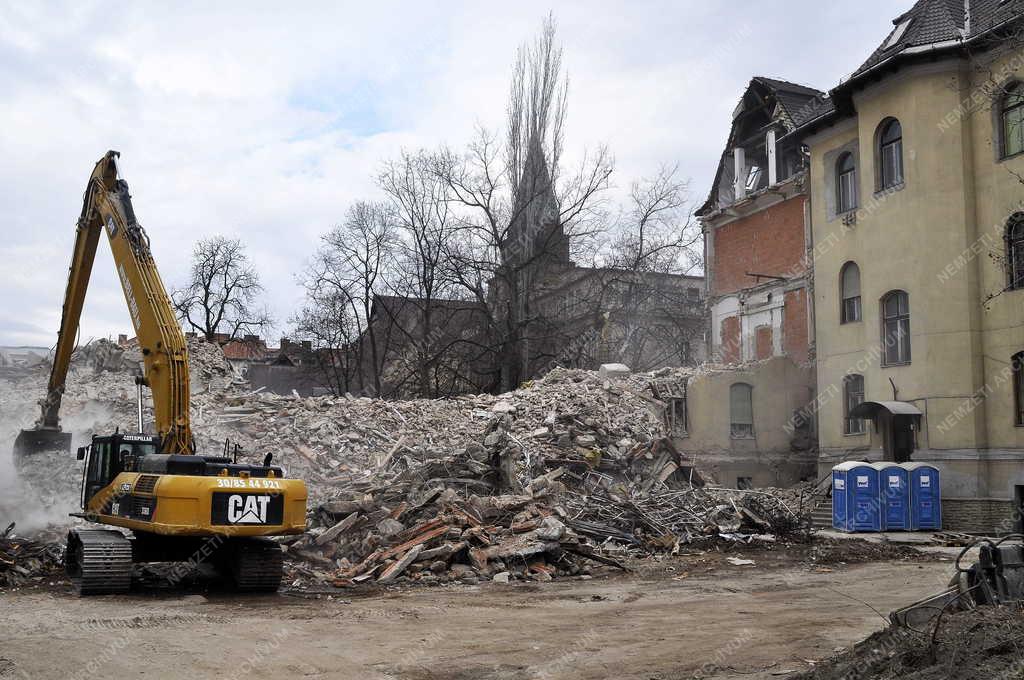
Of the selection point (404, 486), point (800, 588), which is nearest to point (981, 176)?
point (800, 588)

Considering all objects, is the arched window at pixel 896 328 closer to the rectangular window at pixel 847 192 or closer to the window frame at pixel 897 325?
the window frame at pixel 897 325

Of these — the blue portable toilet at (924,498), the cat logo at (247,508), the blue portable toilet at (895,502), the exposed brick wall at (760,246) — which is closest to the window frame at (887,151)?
the exposed brick wall at (760,246)

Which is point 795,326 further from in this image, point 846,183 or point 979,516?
point 979,516

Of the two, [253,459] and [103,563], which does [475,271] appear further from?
[103,563]

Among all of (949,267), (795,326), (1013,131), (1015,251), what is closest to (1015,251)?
(1015,251)

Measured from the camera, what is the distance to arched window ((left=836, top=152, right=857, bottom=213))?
82.9 feet

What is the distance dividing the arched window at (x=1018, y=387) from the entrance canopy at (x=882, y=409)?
2.05m

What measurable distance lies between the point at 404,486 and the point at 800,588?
7.14m

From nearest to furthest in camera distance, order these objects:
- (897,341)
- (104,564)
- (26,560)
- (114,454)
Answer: (104,564) → (114,454) → (26,560) → (897,341)

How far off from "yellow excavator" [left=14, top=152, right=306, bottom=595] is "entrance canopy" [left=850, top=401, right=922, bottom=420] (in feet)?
50.9

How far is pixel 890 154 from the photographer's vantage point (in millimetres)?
23453

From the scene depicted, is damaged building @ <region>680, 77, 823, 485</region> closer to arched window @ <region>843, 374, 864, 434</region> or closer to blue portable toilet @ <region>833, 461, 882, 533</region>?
arched window @ <region>843, 374, 864, 434</region>

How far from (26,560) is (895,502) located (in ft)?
55.4

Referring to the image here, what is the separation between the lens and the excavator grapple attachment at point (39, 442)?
15.7m
